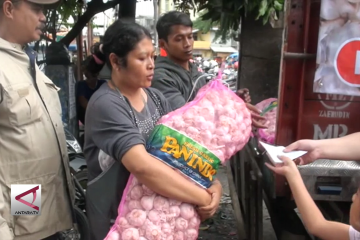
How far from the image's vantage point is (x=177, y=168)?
1630mm

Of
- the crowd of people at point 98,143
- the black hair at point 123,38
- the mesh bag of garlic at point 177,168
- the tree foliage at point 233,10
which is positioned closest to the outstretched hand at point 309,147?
the crowd of people at point 98,143

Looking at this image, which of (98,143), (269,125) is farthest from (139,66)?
(269,125)

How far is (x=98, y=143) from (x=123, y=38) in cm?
45

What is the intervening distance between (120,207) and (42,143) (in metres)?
0.48

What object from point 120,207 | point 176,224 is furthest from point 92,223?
point 176,224

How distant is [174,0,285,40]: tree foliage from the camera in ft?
10.5

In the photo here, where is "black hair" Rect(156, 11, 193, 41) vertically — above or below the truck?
above

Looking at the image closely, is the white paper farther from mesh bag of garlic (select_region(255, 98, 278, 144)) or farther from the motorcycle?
the motorcycle

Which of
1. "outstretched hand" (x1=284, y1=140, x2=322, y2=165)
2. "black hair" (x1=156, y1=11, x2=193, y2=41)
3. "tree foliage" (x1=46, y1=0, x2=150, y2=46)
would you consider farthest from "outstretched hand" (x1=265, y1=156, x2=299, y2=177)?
"tree foliage" (x1=46, y1=0, x2=150, y2=46)

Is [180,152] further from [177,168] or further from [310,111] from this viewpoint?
[310,111]

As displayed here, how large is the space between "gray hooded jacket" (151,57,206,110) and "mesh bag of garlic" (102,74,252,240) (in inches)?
18.5

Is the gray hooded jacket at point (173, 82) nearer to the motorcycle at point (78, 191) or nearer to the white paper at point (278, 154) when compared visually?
the white paper at point (278, 154)

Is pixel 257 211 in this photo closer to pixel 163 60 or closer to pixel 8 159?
pixel 163 60

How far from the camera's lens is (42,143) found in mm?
1811
